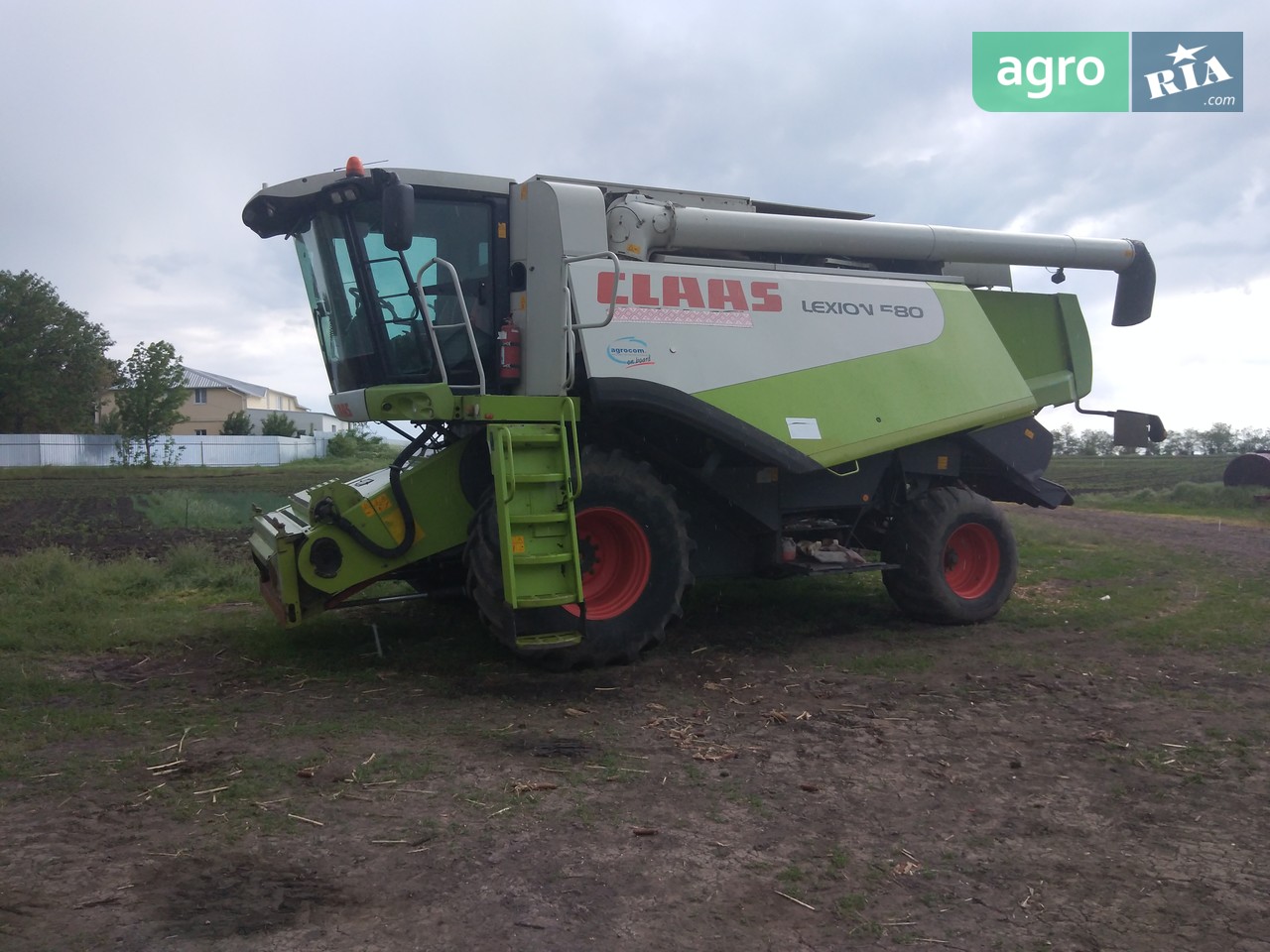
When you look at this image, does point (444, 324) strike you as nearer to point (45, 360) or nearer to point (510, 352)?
point (510, 352)

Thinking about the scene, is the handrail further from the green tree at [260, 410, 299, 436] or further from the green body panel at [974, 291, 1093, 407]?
the green tree at [260, 410, 299, 436]

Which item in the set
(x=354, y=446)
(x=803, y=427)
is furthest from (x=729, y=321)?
(x=354, y=446)

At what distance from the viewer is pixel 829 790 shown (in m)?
4.11

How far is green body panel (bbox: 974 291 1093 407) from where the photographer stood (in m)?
8.13

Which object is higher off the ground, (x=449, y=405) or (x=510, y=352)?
(x=510, y=352)

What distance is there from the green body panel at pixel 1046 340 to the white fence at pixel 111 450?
128 ft

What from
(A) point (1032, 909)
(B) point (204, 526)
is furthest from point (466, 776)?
(B) point (204, 526)

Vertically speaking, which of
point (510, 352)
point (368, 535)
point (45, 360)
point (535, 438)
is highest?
point (45, 360)

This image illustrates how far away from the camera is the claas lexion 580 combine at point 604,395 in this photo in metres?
5.77

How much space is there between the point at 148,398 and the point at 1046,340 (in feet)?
124

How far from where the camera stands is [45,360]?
4500 cm

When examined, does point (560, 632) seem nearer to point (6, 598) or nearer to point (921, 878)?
point (921, 878)

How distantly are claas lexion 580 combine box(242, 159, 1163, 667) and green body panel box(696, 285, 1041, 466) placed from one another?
0.7 inches

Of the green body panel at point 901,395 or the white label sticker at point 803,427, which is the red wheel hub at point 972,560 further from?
the white label sticker at point 803,427
